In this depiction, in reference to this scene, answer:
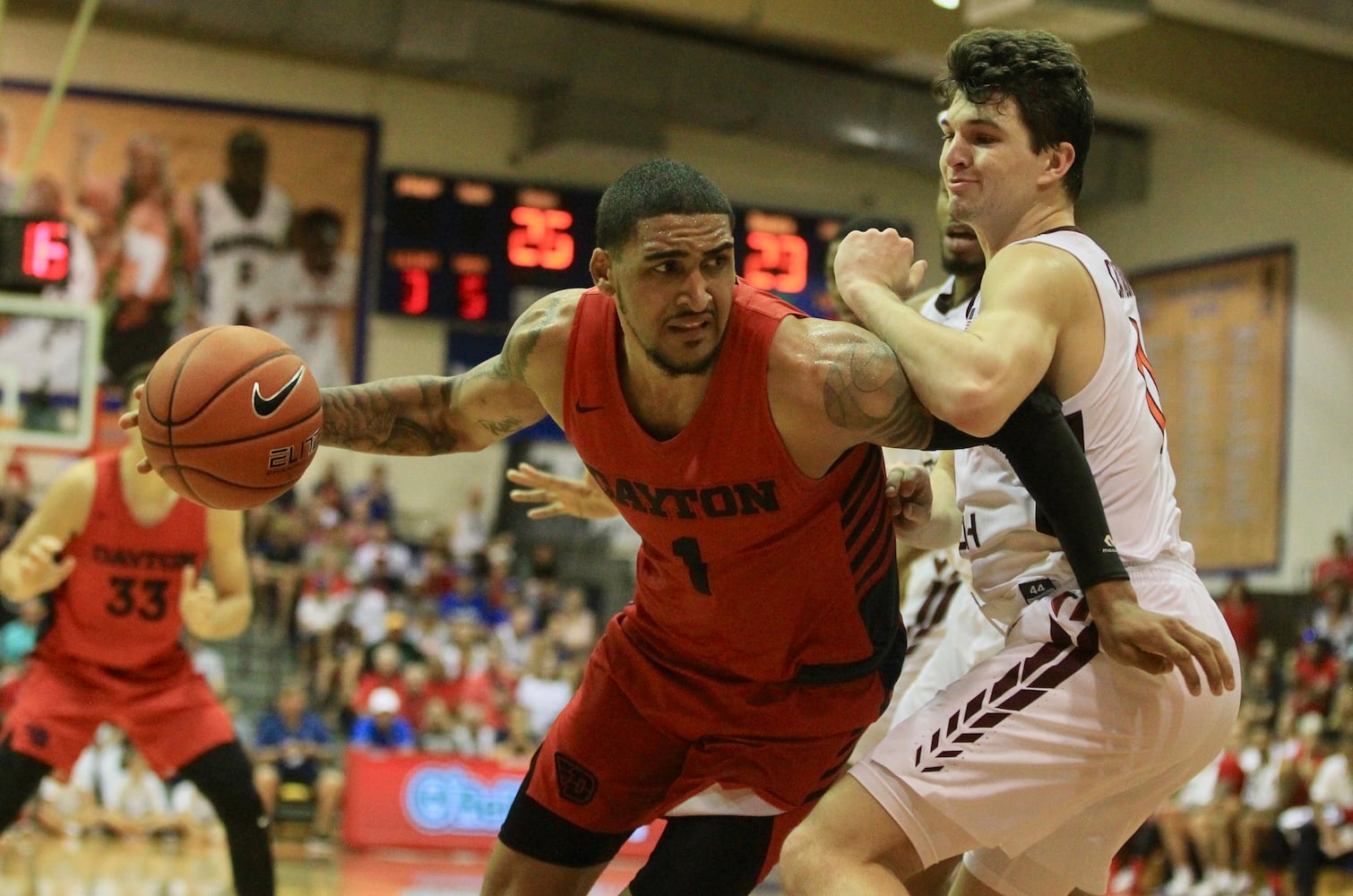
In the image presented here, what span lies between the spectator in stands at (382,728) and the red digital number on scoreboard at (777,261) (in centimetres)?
742

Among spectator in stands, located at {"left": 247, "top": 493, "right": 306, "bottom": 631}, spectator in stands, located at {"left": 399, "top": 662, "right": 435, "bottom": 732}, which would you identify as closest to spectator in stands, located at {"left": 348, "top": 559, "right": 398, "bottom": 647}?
spectator in stands, located at {"left": 247, "top": 493, "right": 306, "bottom": 631}

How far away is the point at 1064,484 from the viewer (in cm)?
324

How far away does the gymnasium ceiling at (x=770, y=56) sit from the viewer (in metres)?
15.0

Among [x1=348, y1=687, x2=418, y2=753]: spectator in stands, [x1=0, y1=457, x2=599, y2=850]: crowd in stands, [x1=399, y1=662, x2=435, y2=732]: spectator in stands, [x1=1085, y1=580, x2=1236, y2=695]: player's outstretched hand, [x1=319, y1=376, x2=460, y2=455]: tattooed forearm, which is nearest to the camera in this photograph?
[x1=1085, y1=580, x2=1236, y2=695]: player's outstretched hand

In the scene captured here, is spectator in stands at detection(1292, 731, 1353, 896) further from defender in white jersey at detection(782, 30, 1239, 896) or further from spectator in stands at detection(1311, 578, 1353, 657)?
defender in white jersey at detection(782, 30, 1239, 896)

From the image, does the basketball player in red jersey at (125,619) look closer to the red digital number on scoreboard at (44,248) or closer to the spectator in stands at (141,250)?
the red digital number on scoreboard at (44,248)

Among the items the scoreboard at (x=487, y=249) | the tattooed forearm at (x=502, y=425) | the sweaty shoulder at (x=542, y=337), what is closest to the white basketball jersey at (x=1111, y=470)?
the sweaty shoulder at (x=542, y=337)

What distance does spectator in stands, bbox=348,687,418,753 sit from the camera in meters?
13.8

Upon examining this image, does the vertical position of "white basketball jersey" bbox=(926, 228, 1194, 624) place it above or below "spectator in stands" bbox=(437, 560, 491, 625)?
above

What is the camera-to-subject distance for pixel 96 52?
749 inches

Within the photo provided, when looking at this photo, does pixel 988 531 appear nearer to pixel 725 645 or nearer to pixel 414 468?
pixel 725 645

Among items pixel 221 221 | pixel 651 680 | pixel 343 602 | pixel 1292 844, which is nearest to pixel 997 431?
pixel 651 680

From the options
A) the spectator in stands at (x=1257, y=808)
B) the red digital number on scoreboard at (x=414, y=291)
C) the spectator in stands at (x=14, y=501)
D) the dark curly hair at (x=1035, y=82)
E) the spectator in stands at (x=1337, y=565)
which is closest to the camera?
the dark curly hair at (x=1035, y=82)

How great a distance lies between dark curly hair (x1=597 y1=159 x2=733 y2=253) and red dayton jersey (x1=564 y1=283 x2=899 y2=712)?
0.25 metres
